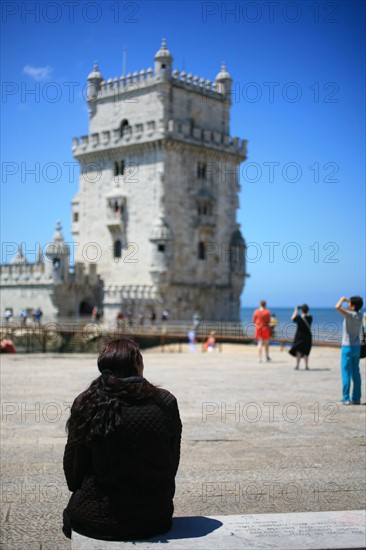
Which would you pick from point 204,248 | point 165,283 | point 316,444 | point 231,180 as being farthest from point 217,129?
point 316,444

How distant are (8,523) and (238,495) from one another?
196 centimetres

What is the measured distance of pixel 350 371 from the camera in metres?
10.9

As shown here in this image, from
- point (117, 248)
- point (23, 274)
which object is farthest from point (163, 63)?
point (23, 274)

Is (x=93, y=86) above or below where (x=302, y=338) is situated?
above

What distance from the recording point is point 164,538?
13.5 feet

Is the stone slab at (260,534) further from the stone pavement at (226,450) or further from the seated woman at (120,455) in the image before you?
the stone pavement at (226,450)

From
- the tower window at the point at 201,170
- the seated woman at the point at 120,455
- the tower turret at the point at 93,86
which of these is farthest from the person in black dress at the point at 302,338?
the tower turret at the point at 93,86

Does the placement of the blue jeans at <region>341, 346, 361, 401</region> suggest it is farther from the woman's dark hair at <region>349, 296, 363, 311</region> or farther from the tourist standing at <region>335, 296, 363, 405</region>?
the woman's dark hair at <region>349, 296, 363, 311</region>

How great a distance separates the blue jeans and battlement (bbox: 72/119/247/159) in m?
32.9

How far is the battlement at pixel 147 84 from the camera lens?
43.9m

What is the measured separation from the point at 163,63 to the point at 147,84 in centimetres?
169

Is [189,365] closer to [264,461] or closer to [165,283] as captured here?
[264,461]

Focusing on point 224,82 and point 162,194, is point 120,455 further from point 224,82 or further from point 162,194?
point 224,82

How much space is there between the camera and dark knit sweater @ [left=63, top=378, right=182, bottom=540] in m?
4.08
